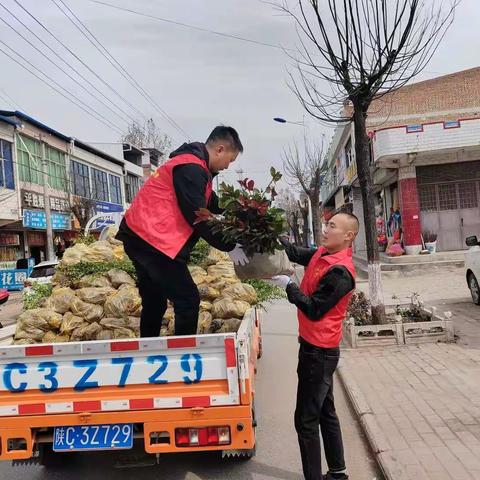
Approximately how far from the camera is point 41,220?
29.7m

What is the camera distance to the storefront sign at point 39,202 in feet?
92.8

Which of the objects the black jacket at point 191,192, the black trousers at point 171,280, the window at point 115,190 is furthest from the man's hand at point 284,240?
the window at point 115,190

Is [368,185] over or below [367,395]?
over

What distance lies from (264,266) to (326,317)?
47 centimetres

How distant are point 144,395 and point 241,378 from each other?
584 mm

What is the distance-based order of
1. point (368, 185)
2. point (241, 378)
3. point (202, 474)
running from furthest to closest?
1. point (368, 185)
2. point (202, 474)
3. point (241, 378)

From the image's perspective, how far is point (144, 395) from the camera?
3158 mm

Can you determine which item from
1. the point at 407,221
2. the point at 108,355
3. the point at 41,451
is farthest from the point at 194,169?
the point at 407,221

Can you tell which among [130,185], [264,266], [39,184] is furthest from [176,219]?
[130,185]

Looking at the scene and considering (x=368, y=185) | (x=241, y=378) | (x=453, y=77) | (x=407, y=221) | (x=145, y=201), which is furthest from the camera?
(x=453, y=77)

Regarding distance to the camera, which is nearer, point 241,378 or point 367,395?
point 241,378

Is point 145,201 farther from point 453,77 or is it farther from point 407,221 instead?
point 453,77

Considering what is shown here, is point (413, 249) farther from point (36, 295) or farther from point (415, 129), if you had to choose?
point (36, 295)

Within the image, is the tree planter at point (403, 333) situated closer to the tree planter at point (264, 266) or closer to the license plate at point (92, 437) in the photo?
the tree planter at point (264, 266)
